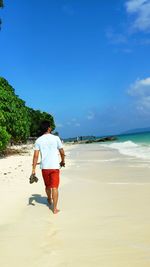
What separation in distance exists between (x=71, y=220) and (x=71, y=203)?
5.75ft

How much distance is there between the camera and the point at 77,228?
648 centimetres

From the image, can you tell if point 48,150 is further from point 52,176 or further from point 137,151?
point 137,151

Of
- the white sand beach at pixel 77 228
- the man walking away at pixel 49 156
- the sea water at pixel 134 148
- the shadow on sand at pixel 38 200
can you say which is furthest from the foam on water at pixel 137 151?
the man walking away at pixel 49 156

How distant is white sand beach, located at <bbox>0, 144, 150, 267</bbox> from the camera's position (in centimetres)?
497

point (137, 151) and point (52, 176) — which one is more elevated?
point (52, 176)

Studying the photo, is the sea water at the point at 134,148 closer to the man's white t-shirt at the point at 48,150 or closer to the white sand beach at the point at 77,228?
the white sand beach at the point at 77,228

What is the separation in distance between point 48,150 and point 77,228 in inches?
77.4

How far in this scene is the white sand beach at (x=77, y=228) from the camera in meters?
4.97

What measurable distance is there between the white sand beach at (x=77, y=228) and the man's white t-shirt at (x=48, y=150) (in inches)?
36.6

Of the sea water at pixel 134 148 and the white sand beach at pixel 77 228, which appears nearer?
the white sand beach at pixel 77 228

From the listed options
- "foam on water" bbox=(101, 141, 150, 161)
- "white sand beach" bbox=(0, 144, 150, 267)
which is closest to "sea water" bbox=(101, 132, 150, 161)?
"foam on water" bbox=(101, 141, 150, 161)

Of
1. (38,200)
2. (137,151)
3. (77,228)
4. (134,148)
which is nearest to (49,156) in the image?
(38,200)

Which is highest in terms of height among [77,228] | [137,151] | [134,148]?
[134,148]

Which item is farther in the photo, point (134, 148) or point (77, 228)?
point (134, 148)
